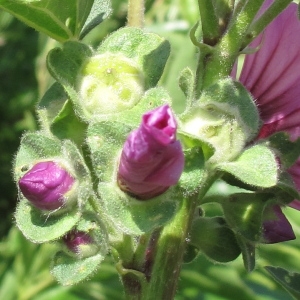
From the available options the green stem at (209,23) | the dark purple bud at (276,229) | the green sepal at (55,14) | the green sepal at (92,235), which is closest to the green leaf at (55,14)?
the green sepal at (55,14)

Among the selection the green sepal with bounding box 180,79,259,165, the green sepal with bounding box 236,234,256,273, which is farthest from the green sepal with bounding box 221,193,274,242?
the green sepal with bounding box 180,79,259,165

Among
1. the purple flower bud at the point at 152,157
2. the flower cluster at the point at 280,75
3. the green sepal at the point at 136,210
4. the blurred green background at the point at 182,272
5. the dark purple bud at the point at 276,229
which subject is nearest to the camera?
the purple flower bud at the point at 152,157

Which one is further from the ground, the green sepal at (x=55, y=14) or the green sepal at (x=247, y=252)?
the green sepal at (x=55, y=14)

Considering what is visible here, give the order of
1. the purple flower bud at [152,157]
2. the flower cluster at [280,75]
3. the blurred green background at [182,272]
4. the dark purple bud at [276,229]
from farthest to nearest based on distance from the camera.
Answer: the blurred green background at [182,272], the flower cluster at [280,75], the dark purple bud at [276,229], the purple flower bud at [152,157]

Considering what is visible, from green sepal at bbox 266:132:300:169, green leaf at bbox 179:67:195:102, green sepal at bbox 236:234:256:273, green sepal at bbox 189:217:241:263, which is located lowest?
green sepal at bbox 189:217:241:263

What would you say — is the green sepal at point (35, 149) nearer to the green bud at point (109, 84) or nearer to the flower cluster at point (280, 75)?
the green bud at point (109, 84)

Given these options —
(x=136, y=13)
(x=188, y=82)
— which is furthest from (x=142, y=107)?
(x=136, y=13)

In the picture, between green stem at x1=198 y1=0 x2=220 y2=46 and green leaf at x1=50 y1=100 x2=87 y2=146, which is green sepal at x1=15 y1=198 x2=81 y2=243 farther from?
green stem at x1=198 y1=0 x2=220 y2=46
